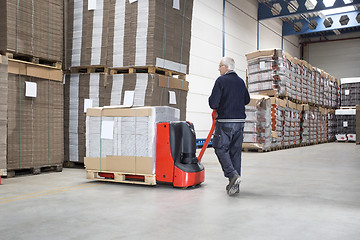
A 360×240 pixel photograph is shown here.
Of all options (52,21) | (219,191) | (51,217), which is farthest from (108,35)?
(51,217)

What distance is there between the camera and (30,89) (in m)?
5.49

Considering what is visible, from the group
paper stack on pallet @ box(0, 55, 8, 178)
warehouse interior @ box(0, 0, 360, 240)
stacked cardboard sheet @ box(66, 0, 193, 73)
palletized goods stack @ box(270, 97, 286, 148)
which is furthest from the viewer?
palletized goods stack @ box(270, 97, 286, 148)

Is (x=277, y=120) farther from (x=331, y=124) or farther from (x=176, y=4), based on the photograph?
(x=331, y=124)

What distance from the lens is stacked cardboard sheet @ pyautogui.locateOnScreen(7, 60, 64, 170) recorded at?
5305 millimetres

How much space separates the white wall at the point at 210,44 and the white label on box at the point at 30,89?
6.58m

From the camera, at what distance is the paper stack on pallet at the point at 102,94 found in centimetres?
608

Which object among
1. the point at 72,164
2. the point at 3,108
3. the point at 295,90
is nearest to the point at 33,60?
the point at 3,108

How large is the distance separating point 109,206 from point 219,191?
4.70 feet

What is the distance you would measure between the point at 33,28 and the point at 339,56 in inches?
754

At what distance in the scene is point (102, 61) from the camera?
20.9 ft

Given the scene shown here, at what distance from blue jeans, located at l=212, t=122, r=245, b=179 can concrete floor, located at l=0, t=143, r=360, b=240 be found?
309 millimetres

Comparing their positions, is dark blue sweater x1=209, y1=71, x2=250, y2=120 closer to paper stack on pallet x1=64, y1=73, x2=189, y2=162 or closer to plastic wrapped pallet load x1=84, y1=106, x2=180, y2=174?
plastic wrapped pallet load x1=84, y1=106, x2=180, y2=174

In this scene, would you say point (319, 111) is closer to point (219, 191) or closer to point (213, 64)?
point (213, 64)

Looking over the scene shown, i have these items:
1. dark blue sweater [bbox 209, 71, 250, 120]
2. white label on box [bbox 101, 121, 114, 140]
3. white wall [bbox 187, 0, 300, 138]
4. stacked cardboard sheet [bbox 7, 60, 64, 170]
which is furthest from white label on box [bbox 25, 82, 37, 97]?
white wall [bbox 187, 0, 300, 138]
